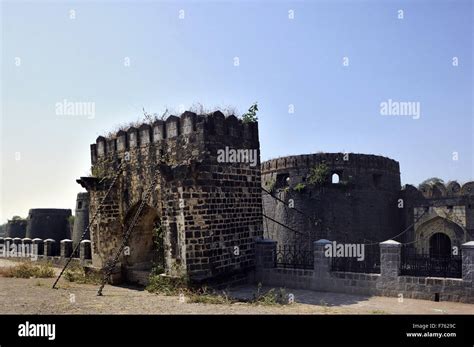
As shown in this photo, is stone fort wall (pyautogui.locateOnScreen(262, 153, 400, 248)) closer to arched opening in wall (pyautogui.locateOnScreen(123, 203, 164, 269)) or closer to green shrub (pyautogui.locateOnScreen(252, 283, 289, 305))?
arched opening in wall (pyautogui.locateOnScreen(123, 203, 164, 269))

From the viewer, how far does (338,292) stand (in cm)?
1055

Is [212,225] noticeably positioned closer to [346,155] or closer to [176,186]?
[176,186]

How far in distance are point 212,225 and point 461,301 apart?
6.11 meters

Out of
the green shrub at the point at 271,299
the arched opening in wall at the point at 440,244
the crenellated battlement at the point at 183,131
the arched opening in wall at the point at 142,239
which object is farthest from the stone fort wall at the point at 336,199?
the green shrub at the point at 271,299

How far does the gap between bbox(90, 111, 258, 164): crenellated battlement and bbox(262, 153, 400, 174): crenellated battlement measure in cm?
770

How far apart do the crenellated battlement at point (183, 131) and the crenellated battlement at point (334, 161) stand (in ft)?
25.2

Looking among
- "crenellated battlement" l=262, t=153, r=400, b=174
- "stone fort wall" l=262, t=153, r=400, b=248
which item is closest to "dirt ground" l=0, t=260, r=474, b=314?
"stone fort wall" l=262, t=153, r=400, b=248

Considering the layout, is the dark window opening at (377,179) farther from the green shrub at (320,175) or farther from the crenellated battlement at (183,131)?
the crenellated battlement at (183,131)

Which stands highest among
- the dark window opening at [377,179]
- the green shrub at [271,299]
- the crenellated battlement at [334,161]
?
the crenellated battlement at [334,161]

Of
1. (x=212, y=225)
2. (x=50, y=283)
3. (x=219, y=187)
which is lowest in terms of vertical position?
(x=50, y=283)

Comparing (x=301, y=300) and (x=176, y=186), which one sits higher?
(x=176, y=186)

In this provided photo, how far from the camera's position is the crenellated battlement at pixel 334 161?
64.2ft

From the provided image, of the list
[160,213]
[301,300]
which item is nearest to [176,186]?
[160,213]

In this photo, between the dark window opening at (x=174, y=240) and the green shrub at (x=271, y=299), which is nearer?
the green shrub at (x=271, y=299)
